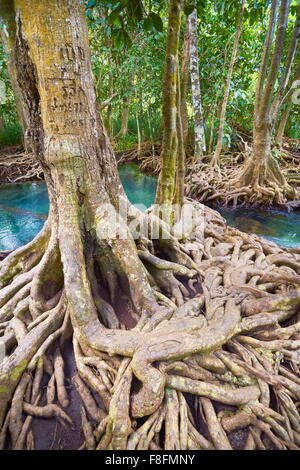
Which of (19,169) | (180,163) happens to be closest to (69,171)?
(180,163)

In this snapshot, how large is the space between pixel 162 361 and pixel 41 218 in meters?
6.14

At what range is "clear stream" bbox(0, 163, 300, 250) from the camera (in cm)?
595

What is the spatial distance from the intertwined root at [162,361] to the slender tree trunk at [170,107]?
1279 mm

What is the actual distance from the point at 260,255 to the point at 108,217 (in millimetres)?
2000

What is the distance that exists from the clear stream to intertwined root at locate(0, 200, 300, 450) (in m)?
3.75

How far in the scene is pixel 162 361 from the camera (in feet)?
5.66

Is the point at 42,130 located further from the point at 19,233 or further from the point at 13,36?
the point at 19,233

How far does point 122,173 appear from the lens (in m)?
11.6

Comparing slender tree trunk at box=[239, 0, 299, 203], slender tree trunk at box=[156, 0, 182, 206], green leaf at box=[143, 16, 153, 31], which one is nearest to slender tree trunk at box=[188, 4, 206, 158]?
slender tree trunk at box=[239, 0, 299, 203]

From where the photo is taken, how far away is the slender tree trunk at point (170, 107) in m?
2.68

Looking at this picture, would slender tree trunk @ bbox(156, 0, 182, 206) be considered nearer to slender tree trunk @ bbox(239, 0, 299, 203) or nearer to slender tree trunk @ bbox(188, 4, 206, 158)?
slender tree trunk @ bbox(188, 4, 206, 158)
